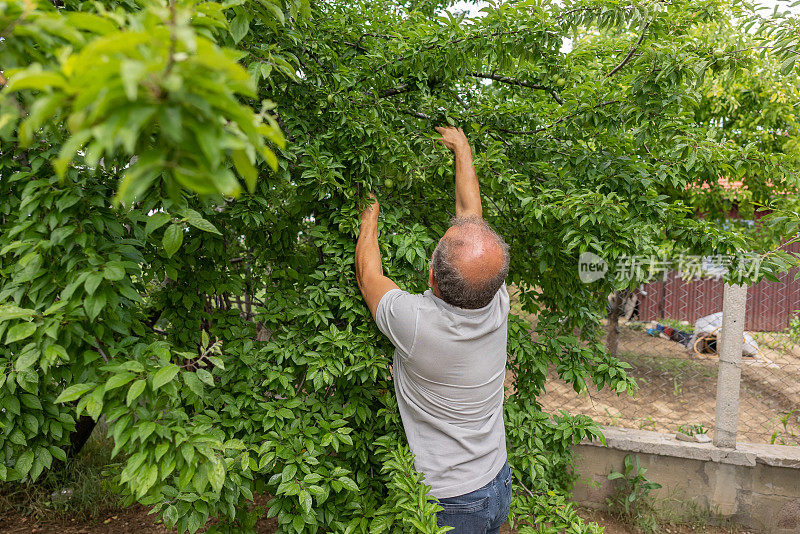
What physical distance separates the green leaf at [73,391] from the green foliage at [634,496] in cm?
346

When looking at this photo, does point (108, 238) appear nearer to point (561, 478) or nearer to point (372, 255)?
point (372, 255)

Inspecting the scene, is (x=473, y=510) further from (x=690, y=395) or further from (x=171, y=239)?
(x=690, y=395)

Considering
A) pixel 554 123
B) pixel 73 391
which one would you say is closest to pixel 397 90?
pixel 554 123

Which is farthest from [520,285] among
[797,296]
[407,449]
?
[797,296]

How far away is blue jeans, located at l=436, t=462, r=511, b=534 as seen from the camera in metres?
1.90

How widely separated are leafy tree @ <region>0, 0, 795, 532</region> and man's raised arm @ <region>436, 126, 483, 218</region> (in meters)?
0.08

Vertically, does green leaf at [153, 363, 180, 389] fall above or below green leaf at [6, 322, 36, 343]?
below

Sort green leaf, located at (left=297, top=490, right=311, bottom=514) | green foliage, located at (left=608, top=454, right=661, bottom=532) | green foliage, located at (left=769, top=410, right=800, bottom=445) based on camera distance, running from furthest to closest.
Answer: green foliage, located at (left=769, top=410, right=800, bottom=445)
green foliage, located at (left=608, top=454, right=661, bottom=532)
green leaf, located at (left=297, top=490, right=311, bottom=514)

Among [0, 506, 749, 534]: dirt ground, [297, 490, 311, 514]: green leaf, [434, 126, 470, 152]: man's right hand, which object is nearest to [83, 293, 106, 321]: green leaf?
[297, 490, 311, 514]: green leaf

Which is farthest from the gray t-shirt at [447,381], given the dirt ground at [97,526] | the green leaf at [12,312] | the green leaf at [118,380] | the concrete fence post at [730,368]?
the concrete fence post at [730,368]

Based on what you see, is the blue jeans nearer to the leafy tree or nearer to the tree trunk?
the leafy tree

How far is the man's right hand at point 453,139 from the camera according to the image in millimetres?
2307

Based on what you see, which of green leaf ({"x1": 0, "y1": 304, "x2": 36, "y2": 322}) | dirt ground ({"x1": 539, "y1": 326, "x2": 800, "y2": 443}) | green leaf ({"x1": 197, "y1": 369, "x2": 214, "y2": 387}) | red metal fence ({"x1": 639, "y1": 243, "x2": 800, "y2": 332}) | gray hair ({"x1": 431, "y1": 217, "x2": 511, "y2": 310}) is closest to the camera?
green leaf ({"x1": 0, "y1": 304, "x2": 36, "y2": 322})

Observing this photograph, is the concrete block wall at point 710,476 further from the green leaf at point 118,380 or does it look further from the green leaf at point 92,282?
the green leaf at point 92,282
